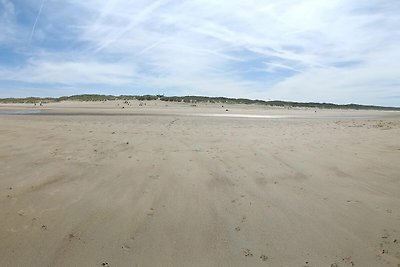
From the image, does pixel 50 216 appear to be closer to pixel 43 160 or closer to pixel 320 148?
pixel 43 160

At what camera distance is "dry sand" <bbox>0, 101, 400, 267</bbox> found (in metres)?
3.99

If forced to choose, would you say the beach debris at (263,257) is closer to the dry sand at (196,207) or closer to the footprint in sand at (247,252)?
the dry sand at (196,207)

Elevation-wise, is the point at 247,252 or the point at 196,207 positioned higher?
the point at 196,207

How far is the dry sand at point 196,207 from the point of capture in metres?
3.99

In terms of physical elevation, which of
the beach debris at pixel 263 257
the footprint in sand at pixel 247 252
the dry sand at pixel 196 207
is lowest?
the beach debris at pixel 263 257

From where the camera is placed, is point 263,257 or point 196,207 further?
point 196,207

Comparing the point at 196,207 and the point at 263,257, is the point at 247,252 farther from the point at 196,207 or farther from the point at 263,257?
the point at 196,207

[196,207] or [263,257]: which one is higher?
[196,207]

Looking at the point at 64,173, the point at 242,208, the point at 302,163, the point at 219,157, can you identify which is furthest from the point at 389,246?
the point at 64,173

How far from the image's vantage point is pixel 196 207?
533cm

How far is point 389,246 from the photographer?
13.8 ft

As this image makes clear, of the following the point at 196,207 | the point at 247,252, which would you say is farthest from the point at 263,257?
the point at 196,207

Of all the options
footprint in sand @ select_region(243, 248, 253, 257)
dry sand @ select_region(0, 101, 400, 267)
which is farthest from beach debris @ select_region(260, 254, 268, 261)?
footprint in sand @ select_region(243, 248, 253, 257)

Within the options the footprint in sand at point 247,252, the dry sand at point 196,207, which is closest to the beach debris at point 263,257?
the dry sand at point 196,207
